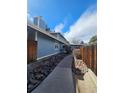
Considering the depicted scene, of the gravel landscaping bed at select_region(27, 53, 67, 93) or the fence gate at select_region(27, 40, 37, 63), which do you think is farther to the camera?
the gravel landscaping bed at select_region(27, 53, 67, 93)

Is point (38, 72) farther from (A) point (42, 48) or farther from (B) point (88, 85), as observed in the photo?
(B) point (88, 85)

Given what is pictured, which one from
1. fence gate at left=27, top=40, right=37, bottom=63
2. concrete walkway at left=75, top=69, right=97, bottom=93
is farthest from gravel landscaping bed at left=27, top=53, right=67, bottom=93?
concrete walkway at left=75, top=69, right=97, bottom=93

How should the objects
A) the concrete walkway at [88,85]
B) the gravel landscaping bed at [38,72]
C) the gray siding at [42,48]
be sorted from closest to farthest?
1. the concrete walkway at [88,85]
2. the gravel landscaping bed at [38,72]
3. the gray siding at [42,48]

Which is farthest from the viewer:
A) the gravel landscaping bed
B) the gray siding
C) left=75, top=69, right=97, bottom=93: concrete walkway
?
the gray siding

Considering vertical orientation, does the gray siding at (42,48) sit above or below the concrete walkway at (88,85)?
above

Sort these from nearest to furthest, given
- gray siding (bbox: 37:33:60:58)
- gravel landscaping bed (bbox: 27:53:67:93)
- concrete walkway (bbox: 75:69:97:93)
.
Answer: concrete walkway (bbox: 75:69:97:93) → gravel landscaping bed (bbox: 27:53:67:93) → gray siding (bbox: 37:33:60:58)

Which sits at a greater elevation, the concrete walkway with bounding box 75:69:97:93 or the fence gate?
the fence gate

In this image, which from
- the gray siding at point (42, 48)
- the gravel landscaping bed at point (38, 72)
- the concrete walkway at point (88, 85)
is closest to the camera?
the concrete walkway at point (88, 85)

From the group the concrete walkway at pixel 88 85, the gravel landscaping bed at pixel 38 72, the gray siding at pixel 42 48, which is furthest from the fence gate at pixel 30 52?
the concrete walkway at pixel 88 85

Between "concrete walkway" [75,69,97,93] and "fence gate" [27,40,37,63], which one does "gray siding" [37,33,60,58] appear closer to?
"fence gate" [27,40,37,63]

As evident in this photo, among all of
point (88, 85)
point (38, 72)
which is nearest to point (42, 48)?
point (38, 72)

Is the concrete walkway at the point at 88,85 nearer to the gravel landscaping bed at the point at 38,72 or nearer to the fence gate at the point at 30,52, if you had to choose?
the gravel landscaping bed at the point at 38,72
